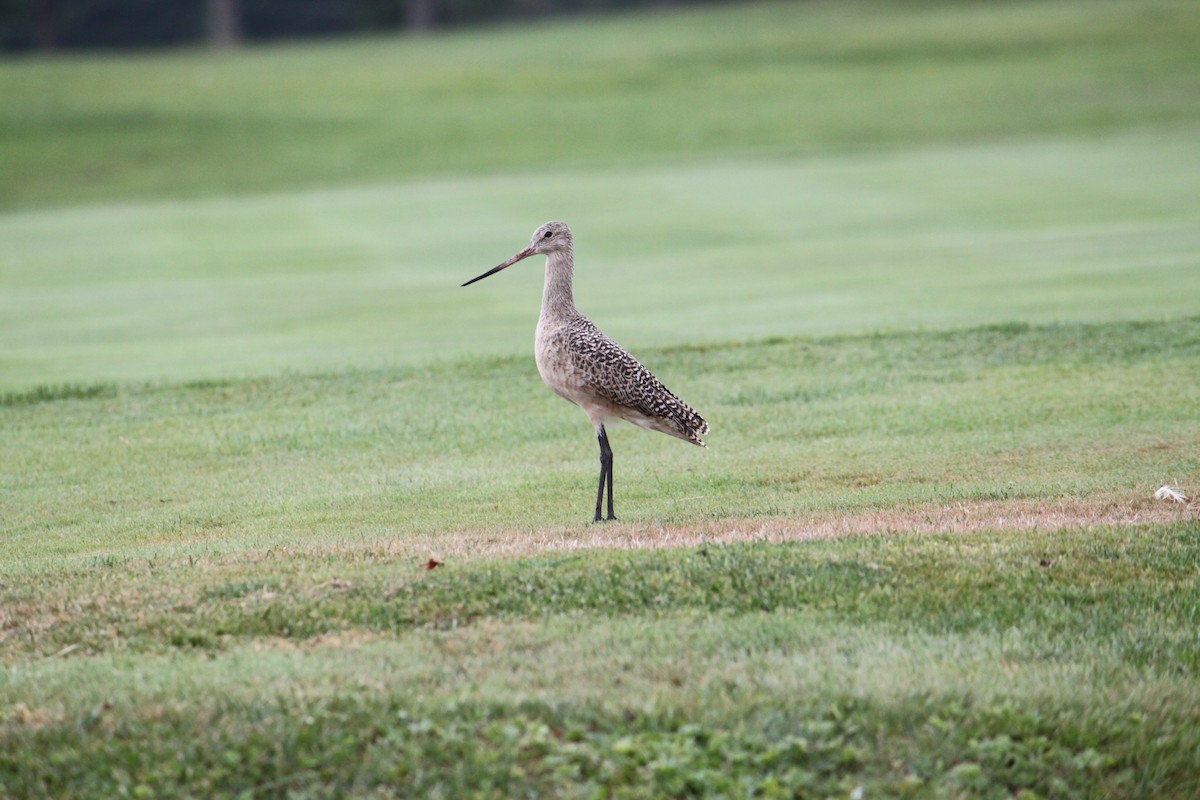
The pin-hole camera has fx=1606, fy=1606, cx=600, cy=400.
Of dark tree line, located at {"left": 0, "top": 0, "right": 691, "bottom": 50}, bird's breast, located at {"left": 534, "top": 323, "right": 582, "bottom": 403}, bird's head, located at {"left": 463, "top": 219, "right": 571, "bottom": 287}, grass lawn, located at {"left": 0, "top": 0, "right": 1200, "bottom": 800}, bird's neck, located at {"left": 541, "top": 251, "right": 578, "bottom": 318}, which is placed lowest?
grass lawn, located at {"left": 0, "top": 0, "right": 1200, "bottom": 800}

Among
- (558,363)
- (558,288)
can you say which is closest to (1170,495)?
(558,363)

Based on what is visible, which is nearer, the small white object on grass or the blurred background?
the small white object on grass

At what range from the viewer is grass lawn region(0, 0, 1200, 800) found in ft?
20.6

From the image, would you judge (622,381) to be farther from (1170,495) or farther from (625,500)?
(1170,495)

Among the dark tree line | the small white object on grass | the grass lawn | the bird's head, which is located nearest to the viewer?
the grass lawn

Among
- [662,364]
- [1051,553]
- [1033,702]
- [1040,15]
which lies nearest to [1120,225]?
[662,364]

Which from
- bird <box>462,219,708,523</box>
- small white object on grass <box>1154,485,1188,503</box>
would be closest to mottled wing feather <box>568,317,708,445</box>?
bird <box>462,219,708,523</box>

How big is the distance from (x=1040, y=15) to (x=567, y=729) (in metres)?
54.8

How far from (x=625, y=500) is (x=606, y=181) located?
A: 24.1 metres

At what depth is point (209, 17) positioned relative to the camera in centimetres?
7675

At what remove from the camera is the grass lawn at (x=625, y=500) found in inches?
247

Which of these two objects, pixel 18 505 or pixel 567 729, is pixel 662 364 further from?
pixel 567 729

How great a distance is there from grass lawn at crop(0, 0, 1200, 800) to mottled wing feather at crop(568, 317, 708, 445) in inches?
24.4

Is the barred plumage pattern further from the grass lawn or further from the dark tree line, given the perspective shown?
the dark tree line
